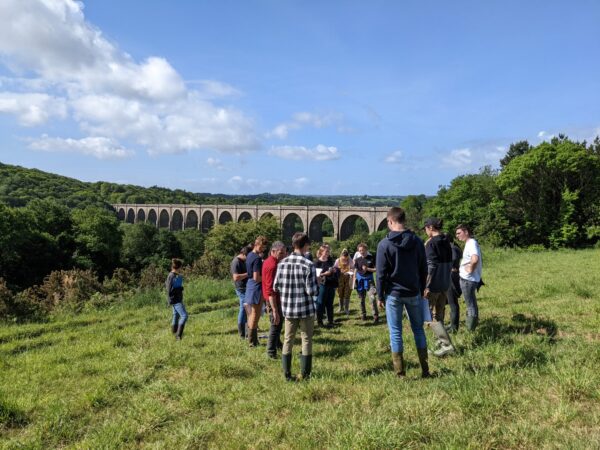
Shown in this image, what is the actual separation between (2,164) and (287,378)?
152035mm

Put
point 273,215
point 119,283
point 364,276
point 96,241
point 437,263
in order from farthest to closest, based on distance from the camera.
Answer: point 273,215
point 96,241
point 119,283
point 364,276
point 437,263

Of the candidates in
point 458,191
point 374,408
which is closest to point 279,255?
point 374,408

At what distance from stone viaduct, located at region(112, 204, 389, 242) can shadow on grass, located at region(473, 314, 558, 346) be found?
49.5 meters

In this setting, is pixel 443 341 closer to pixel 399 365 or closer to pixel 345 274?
pixel 399 365

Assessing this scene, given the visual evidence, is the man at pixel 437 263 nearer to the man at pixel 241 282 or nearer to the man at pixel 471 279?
the man at pixel 471 279

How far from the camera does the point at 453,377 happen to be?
3.68 meters

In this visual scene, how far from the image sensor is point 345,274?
8.23 meters

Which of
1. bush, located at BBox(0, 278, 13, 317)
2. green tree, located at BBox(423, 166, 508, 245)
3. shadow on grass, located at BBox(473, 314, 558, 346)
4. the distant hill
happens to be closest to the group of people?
shadow on grass, located at BBox(473, 314, 558, 346)

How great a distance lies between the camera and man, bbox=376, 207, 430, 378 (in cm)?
400

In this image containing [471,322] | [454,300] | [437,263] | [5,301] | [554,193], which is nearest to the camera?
[437,263]

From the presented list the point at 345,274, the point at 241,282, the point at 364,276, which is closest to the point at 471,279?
the point at 364,276

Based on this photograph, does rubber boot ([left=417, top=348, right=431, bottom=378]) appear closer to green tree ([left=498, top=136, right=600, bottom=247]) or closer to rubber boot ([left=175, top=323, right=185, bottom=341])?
rubber boot ([left=175, top=323, right=185, bottom=341])

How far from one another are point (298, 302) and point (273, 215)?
5921cm

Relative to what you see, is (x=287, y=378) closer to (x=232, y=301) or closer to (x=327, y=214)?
(x=232, y=301)
